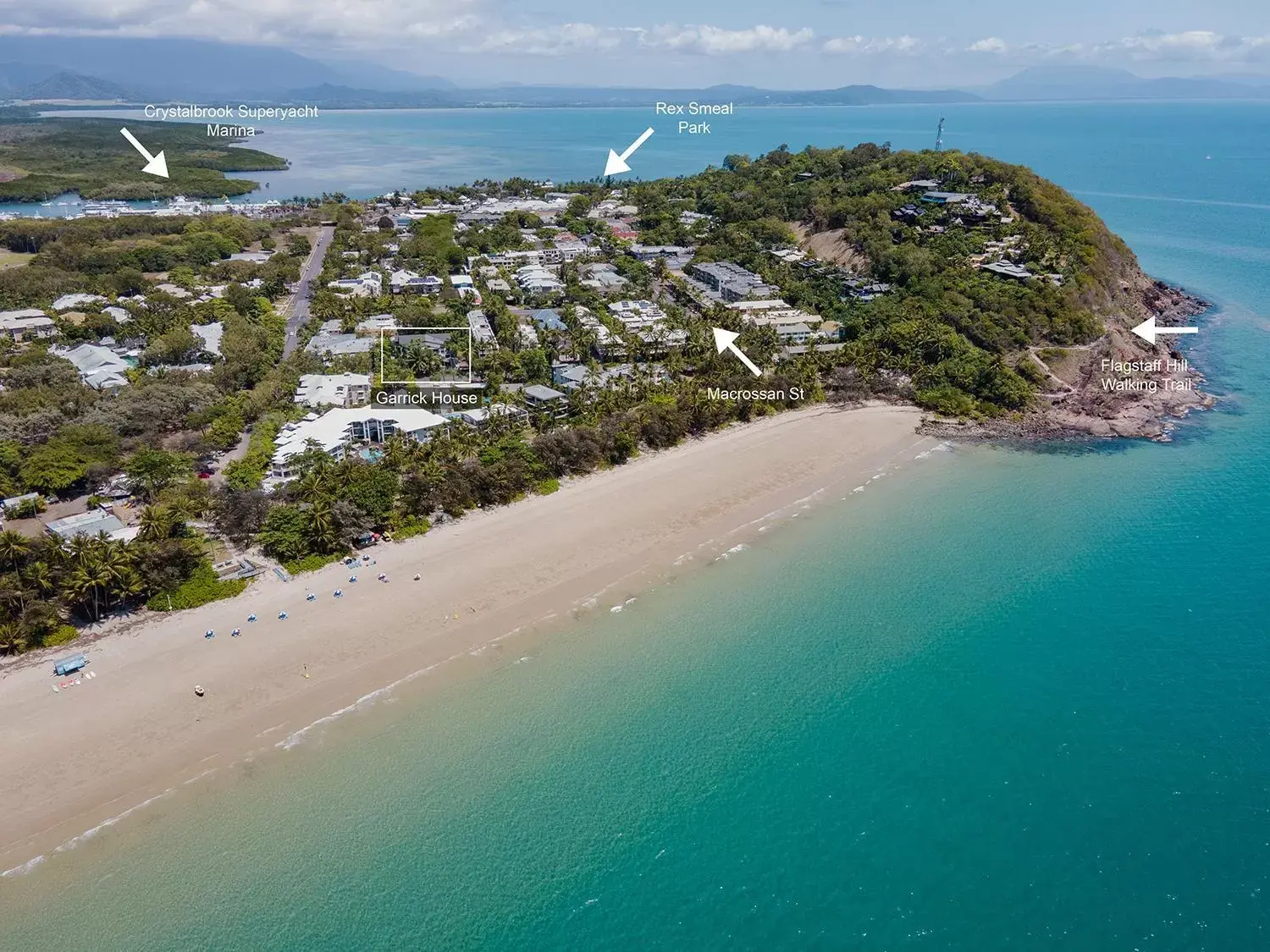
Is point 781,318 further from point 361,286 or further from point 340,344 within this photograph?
point 361,286

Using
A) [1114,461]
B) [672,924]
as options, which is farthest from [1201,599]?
[672,924]

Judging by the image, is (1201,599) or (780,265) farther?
(780,265)

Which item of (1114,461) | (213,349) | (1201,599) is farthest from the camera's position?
(213,349)

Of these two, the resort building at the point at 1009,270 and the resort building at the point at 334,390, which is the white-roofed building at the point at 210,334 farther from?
the resort building at the point at 1009,270

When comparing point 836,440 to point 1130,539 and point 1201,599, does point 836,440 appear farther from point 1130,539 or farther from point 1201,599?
point 1201,599

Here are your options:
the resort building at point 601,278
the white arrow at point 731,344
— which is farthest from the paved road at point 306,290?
the white arrow at point 731,344

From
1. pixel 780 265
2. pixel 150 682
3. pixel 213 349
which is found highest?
pixel 780 265

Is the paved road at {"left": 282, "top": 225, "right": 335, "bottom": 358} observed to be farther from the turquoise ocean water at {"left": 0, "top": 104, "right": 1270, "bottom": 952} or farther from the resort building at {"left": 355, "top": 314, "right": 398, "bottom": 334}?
the turquoise ocean water at {"left": 0, "top": 104, "right": 1270, "bottom": 952}
